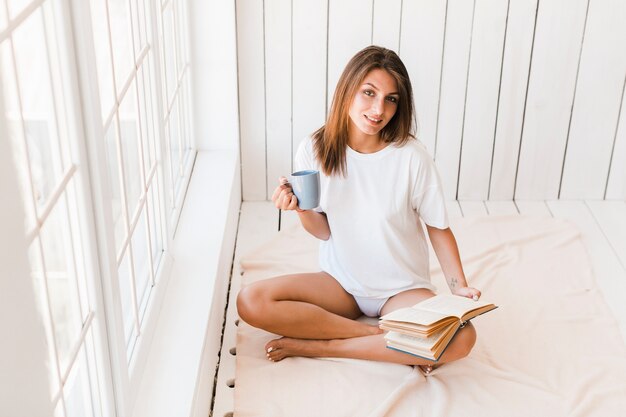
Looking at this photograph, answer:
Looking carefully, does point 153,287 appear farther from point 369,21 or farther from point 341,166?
point 369,21

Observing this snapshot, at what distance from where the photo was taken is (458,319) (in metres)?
2.05

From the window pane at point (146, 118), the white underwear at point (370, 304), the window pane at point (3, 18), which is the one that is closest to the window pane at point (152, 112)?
the window pane at point (146, 118)

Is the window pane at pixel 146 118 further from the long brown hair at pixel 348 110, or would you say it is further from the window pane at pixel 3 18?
the window pane at pixel 3 18

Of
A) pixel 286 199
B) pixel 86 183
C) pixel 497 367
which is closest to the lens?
pixel 86 183

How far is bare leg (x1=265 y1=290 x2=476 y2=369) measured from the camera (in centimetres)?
219

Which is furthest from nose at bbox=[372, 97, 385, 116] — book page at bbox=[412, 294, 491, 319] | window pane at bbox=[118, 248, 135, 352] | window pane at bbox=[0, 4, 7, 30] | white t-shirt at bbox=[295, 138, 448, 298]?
window pane at bbox=[0, 4, 7, 30]

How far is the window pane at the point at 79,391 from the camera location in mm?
1498

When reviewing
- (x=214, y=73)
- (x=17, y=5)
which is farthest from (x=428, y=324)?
(x=214, y=73)

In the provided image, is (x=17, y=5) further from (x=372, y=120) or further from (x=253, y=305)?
(x=253, y=305)

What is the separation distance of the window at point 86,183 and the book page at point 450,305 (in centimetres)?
67

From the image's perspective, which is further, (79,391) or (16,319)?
(79,391)

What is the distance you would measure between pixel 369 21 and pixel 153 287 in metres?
1.40

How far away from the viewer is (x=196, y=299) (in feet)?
7.13

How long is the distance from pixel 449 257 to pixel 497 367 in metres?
0.32
